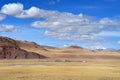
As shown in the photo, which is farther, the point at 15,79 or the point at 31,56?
the point at 31,56

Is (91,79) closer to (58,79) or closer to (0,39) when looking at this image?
(58,79)

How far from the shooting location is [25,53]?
501 feet

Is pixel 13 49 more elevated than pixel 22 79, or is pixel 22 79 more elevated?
pixel 13 49

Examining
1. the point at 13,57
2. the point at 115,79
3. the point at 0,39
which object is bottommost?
the point at 115,79

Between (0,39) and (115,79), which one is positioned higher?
(0,39)

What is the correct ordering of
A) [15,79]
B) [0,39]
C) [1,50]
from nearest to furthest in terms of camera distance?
[15,79] < [1,50] < [0,39]

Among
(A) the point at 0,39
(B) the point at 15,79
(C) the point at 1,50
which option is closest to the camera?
(B) the point at 15,79

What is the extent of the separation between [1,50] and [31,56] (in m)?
16.7

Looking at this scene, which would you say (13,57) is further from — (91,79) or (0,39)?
(91,79)

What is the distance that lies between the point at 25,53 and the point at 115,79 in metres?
114

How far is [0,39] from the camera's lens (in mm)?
169125

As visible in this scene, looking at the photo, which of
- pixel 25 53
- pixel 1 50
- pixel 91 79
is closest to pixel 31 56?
pixel 25 53

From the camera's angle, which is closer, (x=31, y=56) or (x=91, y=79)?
(x=91, y=79)

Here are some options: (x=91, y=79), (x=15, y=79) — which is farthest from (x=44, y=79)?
(x=91, y=79)
